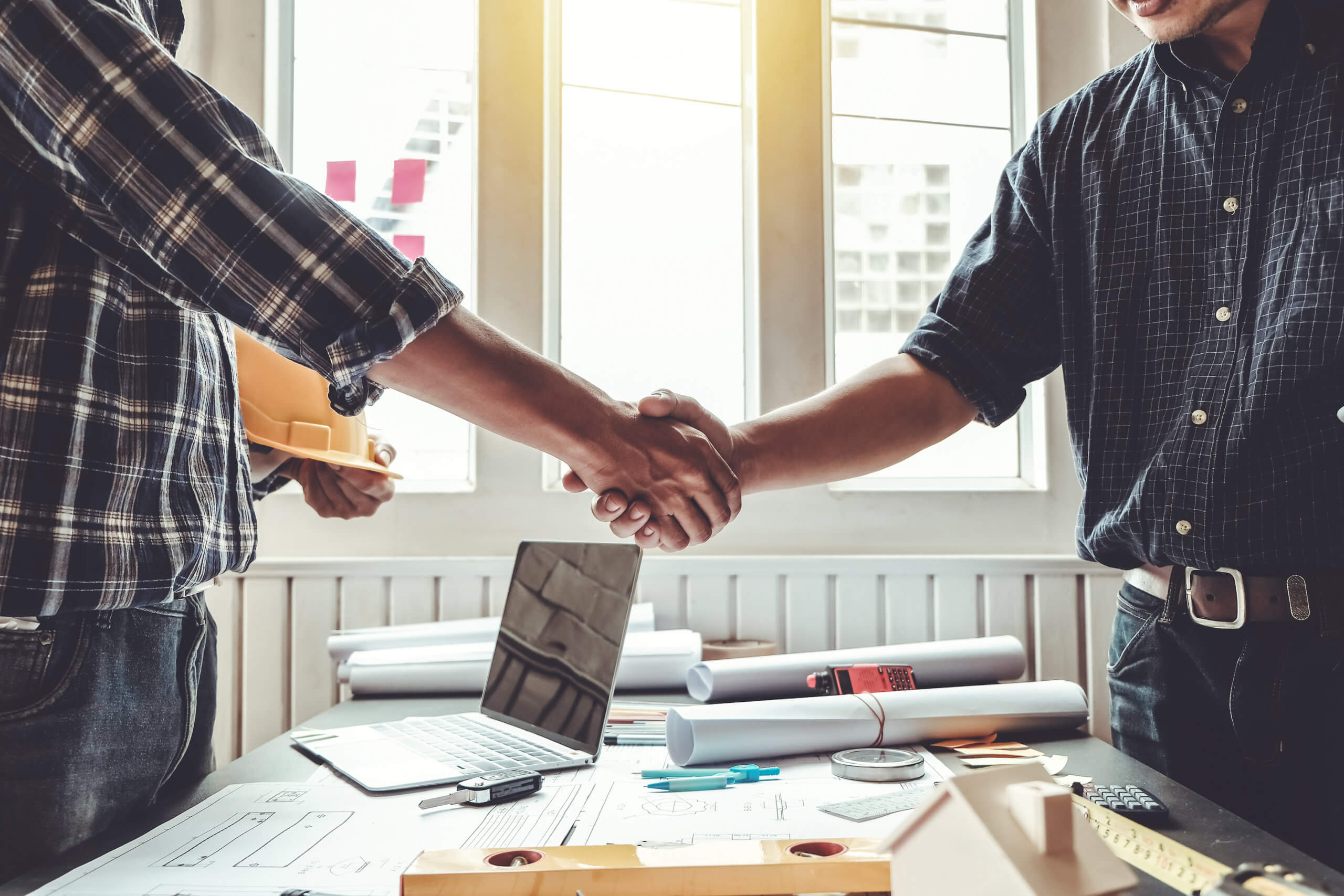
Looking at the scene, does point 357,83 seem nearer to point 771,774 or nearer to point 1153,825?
point 771,774

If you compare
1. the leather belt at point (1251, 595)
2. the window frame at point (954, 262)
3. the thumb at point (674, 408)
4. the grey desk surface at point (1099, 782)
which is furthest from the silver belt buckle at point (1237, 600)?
the window frame at point (954, 262)

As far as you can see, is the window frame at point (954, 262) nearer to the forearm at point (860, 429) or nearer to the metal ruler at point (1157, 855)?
the forearm at point (860, 429)

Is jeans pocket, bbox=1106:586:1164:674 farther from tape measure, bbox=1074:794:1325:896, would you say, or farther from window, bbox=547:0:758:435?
window, bbox=547:0:758:435

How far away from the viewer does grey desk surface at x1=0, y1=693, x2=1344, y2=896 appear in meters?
0.62

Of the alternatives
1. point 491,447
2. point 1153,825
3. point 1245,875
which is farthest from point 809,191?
point 1245,875

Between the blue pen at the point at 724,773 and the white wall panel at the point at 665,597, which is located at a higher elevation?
the white wall panel at the point at 665,597

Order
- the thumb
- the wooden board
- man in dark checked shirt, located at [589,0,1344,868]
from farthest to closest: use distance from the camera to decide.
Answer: the thumb, man in dark checked shirt, located at [589,0,1344,868], the wooden board

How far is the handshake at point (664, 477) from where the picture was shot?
109 cm

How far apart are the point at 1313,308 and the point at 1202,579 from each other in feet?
0.98

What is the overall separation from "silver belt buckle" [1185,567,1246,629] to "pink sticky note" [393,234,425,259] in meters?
1.57

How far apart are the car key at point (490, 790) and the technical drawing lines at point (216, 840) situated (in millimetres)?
135

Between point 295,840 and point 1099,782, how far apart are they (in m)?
0.71

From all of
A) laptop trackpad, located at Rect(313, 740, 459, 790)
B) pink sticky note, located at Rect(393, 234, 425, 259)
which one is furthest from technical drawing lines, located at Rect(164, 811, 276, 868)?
pink sticky note, located at Rect(393, 234, 425, 259)

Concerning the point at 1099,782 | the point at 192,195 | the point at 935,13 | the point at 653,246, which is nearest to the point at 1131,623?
the point at 1099,782
